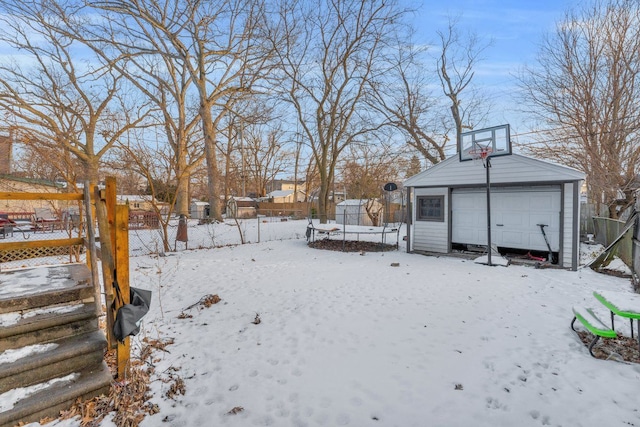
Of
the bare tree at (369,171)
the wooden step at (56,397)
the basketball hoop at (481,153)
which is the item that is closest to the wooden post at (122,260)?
the wooden step at (56,397)

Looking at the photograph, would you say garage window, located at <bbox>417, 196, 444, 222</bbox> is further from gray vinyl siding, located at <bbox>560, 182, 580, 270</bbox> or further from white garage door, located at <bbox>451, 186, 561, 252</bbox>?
gray vinyl siding, located at <bbox>560, 182, 580, 270</bbox>

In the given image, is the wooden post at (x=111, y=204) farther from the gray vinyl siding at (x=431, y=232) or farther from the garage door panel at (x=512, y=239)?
the garage door panel at (x=512, y=239)

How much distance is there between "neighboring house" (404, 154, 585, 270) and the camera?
300 inches

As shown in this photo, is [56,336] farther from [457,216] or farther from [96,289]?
[457,216]

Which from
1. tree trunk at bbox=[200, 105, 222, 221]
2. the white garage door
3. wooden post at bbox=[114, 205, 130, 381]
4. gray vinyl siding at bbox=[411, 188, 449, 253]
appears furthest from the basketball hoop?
tree trunk at bbox=[200, 105, 222, 221]

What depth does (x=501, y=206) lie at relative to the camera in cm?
891

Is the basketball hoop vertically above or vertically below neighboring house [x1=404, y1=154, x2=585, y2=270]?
above

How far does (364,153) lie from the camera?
28.4m

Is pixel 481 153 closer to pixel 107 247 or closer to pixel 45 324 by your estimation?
pixel 107 247

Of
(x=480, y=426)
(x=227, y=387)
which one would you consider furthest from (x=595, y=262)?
(x=227, y=387)

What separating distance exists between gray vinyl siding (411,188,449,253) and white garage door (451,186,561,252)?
0.24 metres

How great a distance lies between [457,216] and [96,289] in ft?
29.7

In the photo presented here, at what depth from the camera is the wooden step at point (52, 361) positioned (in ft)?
7.48

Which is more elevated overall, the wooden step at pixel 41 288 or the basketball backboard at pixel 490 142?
the basketball backboard at pixel 490 142
